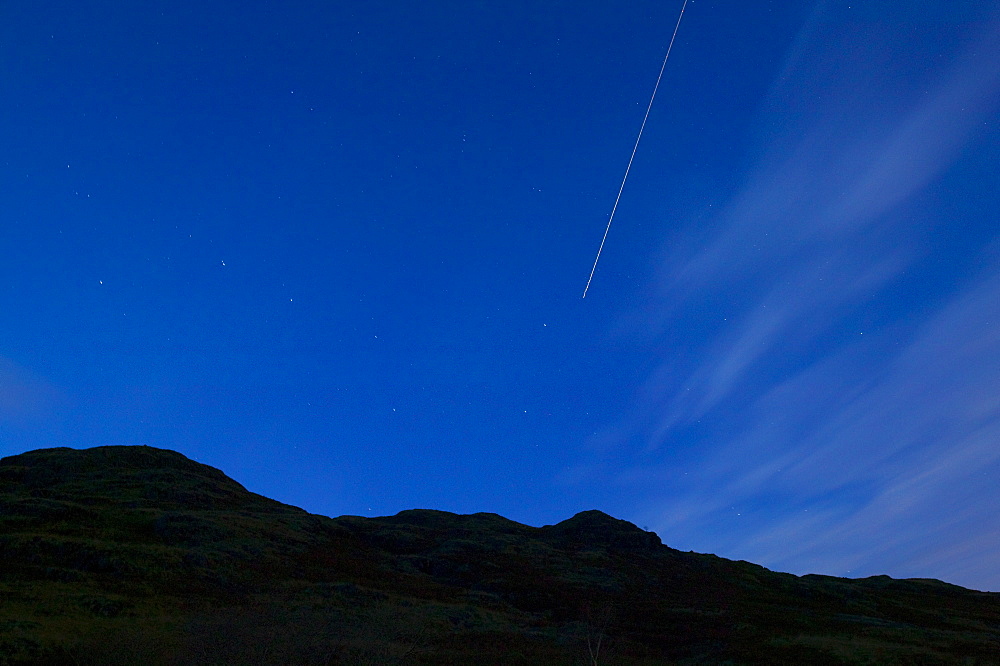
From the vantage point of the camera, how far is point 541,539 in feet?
323

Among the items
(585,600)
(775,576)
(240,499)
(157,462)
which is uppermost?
(157,462)

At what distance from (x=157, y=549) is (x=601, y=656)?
39.2 m

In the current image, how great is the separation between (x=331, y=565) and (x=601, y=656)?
35.1 metres

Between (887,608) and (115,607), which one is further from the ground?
(887,608)

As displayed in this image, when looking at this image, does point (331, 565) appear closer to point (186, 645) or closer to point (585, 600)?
point (585, 600)

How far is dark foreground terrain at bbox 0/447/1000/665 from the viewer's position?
31.5 m

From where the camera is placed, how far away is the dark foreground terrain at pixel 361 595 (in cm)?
3147

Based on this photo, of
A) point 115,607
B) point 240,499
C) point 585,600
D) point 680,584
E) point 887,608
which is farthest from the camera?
point 240,499

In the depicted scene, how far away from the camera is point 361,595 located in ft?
161

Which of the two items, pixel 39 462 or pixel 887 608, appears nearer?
pixel 887 608

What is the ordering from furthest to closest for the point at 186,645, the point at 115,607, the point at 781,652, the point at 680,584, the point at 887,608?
the point at 680,584 → the point at 887,608 → the point at 781,652 → the point at 115,607 → the point at 186,645

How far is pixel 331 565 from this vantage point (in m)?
60.6

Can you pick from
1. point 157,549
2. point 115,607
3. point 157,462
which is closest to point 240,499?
point 157,462

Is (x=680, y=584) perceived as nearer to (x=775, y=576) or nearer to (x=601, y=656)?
(x=775, y=576)
